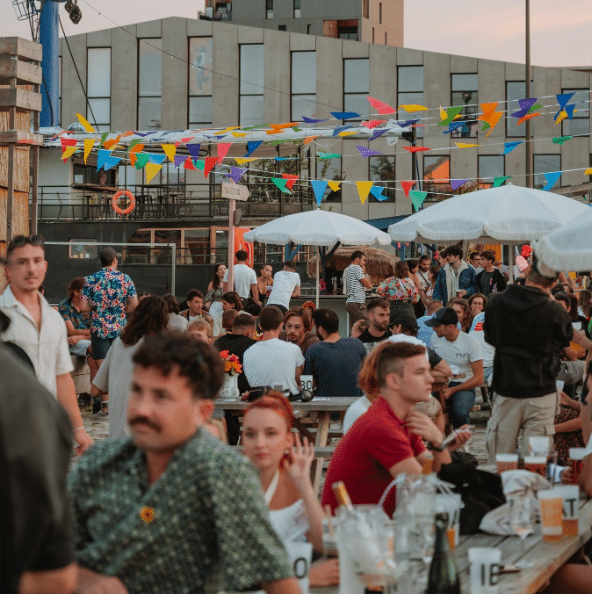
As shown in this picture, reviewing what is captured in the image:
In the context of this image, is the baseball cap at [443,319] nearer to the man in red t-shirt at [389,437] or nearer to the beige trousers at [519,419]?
the beige trousers at [519,419]

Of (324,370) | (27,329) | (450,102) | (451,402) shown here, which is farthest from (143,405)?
(450,102)

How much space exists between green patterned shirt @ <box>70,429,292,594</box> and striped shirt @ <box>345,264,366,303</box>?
1331 centimetres

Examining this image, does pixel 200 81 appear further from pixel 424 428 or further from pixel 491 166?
pixel 424 428

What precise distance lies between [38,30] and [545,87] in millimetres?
19890

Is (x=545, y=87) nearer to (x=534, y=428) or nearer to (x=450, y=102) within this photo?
(x=450, y=102)

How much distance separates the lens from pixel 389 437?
423 centimetres

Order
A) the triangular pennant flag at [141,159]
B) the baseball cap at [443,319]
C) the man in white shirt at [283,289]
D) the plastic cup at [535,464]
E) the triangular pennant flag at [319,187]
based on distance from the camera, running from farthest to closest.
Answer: the triangular pennant flag at [141,159] → the triangular pennant flag at [319,187] → the man in white shirt at [283,289] → the baseball cap at [443,319] → the plastic cup at [535,464]

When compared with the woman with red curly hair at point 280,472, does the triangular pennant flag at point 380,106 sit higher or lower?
higher

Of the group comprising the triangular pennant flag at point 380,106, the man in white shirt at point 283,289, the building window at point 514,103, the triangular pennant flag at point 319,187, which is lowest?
the man in white shirt at point 283,289

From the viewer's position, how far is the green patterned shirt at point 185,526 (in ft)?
8.07

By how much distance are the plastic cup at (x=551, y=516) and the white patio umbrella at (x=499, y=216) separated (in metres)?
6.63

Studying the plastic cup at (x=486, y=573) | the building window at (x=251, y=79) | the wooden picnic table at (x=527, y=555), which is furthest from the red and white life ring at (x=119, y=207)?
the plastic cup at (x=486, y=573)

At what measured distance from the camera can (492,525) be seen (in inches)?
159

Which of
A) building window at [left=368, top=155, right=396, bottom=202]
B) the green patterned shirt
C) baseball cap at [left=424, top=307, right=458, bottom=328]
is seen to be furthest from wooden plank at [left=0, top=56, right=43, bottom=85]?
building window at [left=368, top=155, right=396, bottom=202]
